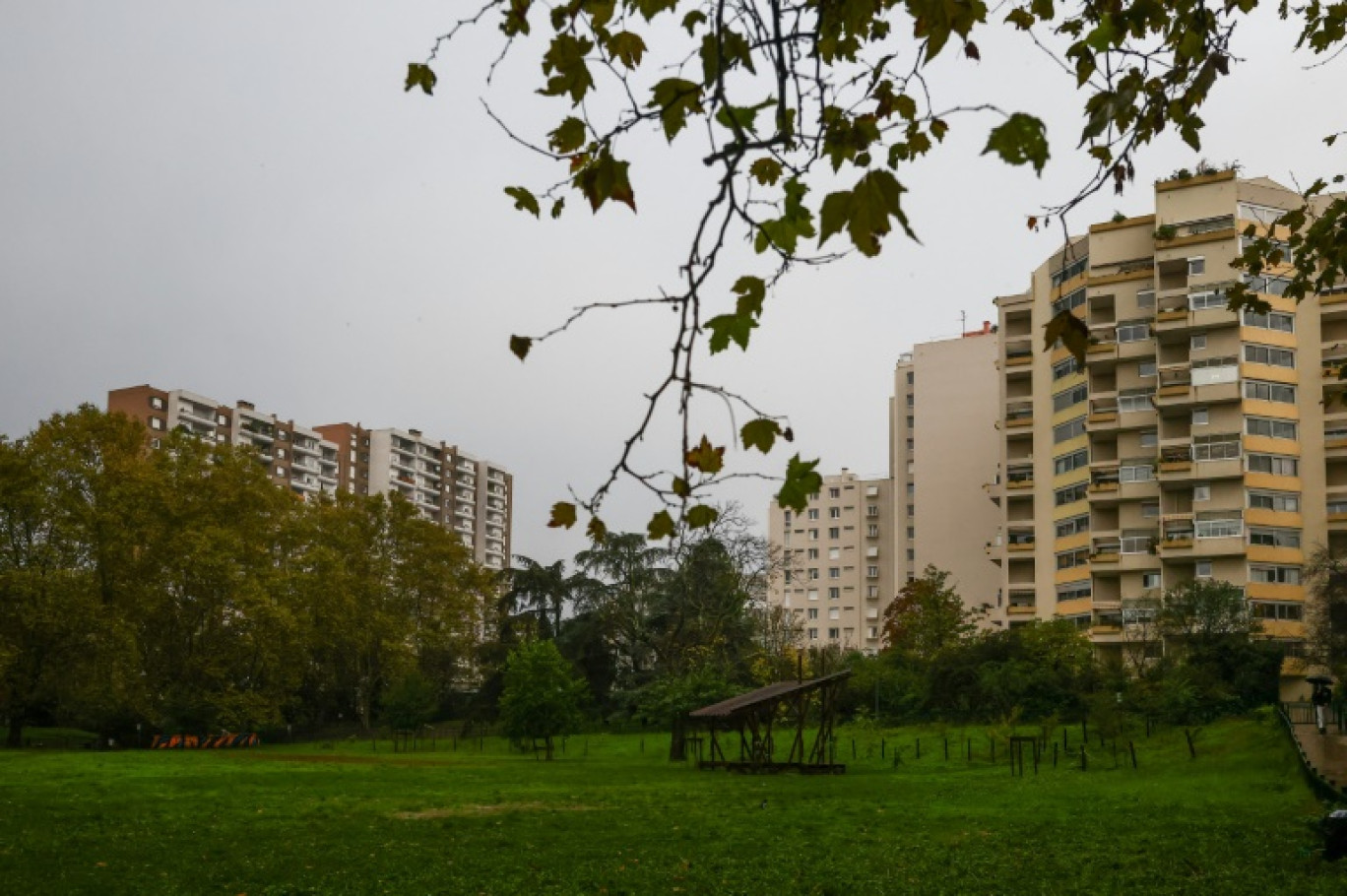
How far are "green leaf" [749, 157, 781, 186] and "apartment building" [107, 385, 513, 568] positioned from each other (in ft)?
308

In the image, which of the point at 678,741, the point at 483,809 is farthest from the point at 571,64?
the point at 678,741

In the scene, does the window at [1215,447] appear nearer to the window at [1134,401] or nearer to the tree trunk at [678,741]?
the window at [1134,401]

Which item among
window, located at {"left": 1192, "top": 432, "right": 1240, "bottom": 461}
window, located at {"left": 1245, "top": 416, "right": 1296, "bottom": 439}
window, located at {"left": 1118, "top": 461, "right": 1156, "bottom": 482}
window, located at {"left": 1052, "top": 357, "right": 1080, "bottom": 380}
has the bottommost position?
window, located at {"left": 1118, "top": 461, "right": 1156, "bottom": 482}

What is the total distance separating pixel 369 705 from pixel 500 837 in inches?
1945

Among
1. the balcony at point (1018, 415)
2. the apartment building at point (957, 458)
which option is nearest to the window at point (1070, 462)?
the balcony at point (1018, 415)

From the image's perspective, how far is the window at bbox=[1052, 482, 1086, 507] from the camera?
6088 centimetres

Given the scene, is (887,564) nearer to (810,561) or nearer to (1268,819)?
(810,561)

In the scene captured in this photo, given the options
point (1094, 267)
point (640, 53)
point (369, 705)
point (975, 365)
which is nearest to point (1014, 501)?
point (1094, 267)

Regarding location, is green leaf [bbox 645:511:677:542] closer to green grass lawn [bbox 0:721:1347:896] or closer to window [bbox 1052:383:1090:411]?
green grass lawn [bbox 0:721:1347:896]

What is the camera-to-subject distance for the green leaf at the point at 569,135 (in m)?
4.63

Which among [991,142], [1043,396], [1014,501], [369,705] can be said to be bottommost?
[369,705]

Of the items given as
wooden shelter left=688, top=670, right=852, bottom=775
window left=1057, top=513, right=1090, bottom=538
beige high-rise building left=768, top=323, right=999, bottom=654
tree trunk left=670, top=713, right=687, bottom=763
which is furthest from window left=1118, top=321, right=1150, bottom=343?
wooden shelter left=688, top=670, right=852, bottom=775

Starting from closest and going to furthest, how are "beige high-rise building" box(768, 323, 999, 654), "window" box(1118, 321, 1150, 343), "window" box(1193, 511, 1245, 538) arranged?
1. "window" box(1193, 511, 1245, 538)
2. "window" box(1118, 321, 1150, 343)
3. "beige high-rise building" box(768, 323, 999, 654)

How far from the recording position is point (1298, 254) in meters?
10.3
